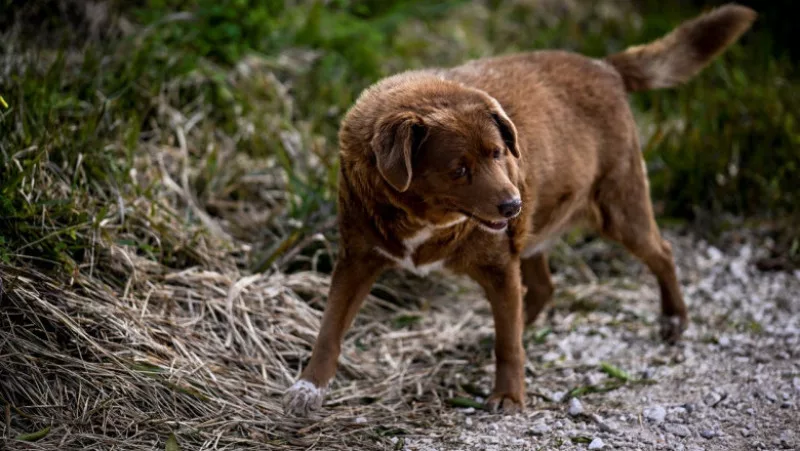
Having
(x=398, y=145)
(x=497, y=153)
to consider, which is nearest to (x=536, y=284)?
(x=497, y=153)

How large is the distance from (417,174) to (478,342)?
154 centimetres

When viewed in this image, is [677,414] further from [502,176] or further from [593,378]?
[502,176]

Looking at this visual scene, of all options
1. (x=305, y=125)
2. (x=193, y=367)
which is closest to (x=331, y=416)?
(x=193, y=367)

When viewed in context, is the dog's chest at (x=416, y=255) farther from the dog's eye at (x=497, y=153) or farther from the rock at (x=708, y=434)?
the rock at (x=708, y=434)

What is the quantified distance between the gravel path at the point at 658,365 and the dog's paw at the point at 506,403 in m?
0.05

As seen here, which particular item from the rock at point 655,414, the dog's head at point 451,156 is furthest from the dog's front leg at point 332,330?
the rock at point 655,414

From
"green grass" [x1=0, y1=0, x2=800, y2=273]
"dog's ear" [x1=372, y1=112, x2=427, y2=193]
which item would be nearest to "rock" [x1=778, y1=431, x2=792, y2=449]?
"dog's ear" [x1=372, y1=112, x2=427, y2=193]

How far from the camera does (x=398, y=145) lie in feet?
11.6

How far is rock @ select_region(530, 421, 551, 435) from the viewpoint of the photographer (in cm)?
392

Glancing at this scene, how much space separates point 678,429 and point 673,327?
122 cm

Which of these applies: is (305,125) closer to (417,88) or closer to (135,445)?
(417,88)

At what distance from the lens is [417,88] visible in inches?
152

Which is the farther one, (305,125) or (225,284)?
(305,125)

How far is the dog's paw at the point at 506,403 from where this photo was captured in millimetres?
4172
